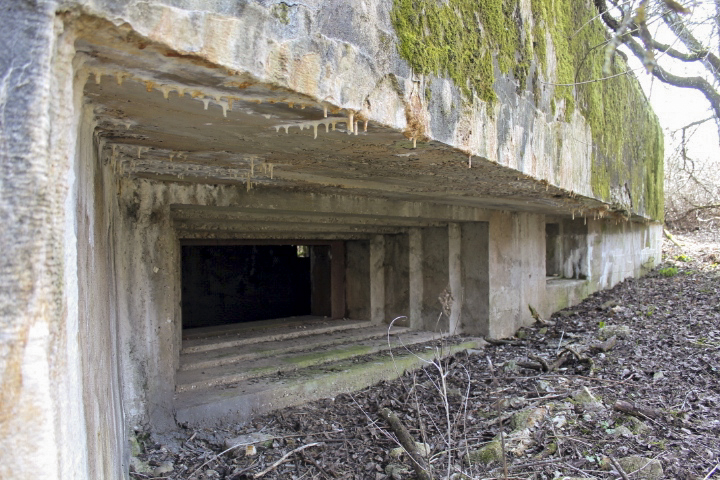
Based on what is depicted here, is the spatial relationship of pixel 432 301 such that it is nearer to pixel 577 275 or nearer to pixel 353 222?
pixel 353 222

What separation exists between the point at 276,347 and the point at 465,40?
3.12m

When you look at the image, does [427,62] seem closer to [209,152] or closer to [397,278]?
[209,152]

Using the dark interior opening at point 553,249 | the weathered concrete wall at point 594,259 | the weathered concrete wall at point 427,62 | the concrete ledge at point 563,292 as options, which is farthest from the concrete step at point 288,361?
the dark interior opening at point 553,249

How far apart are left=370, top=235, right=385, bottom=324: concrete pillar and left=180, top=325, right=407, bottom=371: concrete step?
18 centimetres

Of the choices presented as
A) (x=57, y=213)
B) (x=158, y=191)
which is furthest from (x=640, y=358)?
(x=57, y=213)

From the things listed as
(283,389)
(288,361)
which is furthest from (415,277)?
(283,389)

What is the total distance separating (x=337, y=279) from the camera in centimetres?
585

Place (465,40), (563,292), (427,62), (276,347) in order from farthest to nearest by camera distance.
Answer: (563,292), (276,347), (465,40), (427,62)

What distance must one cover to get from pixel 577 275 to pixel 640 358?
128 inches

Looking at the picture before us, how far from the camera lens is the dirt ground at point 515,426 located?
2713 millimetres

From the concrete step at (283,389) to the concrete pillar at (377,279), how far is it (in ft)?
3.34

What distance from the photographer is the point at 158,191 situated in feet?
10.2

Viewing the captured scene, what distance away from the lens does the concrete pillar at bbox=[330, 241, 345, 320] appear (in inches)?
229

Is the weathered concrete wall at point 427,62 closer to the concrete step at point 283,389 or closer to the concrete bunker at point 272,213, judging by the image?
the concrete bunker at point 272,213
